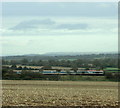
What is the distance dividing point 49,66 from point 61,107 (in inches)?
1307

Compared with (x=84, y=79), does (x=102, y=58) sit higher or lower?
higher

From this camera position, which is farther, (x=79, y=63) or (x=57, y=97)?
(x=79, y=63)

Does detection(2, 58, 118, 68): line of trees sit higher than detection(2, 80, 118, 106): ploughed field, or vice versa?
detection(2, 58, 118, 68): line of trees

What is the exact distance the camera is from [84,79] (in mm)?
48062

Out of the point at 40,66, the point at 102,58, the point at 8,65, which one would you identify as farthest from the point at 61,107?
the point at 102,58

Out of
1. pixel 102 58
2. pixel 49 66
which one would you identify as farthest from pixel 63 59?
pixel 102 58

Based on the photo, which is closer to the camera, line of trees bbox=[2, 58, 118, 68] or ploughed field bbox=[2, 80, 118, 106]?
ploughed field bbox=[2, 80, 118, 106]

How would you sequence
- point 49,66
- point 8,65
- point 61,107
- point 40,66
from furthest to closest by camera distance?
point 49,66, point 40,66, point 8,65, point 61,107

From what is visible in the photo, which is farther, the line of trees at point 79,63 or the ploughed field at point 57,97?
the line of trees at point 79,63

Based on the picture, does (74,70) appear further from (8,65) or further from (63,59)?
(8,65)

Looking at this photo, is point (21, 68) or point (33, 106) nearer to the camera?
point (33, 106)

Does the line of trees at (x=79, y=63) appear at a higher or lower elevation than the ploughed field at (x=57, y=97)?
higher

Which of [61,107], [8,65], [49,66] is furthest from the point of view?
[49,66]

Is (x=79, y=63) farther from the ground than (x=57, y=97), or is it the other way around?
(x=79, y=63)
